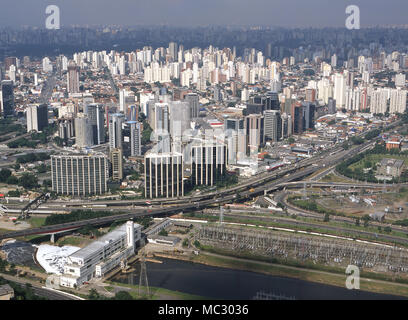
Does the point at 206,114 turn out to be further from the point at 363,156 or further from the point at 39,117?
the point at 363,156

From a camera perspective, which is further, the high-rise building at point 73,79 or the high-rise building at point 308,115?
the high-rise building at point 73,79

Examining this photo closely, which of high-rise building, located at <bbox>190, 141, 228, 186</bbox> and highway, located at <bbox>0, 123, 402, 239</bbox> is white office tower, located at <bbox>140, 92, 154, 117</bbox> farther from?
high-rise building, located at <bbox>190, 141, 228, 186</bbox>

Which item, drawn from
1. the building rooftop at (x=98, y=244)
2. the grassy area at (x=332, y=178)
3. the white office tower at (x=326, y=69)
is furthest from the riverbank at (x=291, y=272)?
the white office tower at (x=326, y=69)

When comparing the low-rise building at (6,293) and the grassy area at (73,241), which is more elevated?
the low-rise building at (6,293)

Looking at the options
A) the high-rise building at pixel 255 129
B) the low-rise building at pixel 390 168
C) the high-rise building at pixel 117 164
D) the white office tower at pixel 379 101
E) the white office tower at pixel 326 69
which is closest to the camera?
the high-rise building at pixel 117 164

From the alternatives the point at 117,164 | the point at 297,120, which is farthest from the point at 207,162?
the point at 297,120

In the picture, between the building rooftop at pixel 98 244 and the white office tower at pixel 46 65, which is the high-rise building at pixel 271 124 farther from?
the white office tower at pixel 46 65
